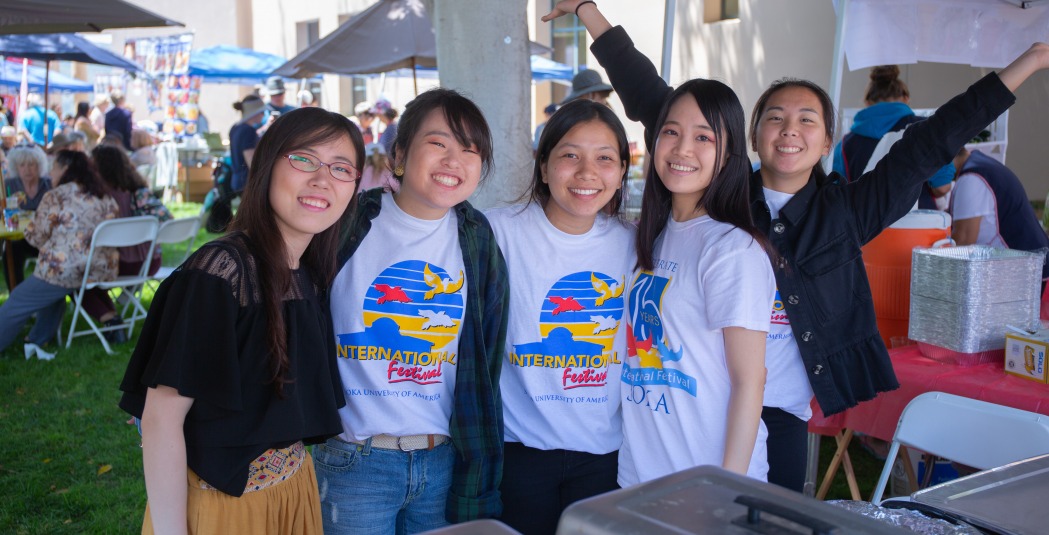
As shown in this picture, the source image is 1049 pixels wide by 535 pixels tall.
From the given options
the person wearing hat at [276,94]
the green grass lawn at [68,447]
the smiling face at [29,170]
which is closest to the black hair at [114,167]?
the green grass lawn at [68,447]

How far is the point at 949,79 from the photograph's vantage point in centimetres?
837

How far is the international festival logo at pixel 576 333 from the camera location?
80.3 inches

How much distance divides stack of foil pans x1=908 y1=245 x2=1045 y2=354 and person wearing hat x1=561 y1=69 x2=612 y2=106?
4.14 meters

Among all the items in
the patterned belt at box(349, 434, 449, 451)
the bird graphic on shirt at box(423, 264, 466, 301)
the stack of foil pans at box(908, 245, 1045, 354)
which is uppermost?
the bird graphic on shirt at box(423, 264, 466, 301)

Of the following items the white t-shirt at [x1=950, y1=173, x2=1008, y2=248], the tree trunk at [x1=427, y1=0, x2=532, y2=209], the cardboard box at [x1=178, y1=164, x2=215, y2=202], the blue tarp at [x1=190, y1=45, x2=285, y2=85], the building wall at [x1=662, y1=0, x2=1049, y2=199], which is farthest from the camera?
the cardboard box at [x1=178, y1=164, x2=215, y2=202]

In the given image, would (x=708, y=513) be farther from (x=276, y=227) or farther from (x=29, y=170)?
(x=29, y=170)

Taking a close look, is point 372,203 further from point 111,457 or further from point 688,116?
point 111,457

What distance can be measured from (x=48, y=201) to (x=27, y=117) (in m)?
9.92

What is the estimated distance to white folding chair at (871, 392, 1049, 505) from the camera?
226 centimetres

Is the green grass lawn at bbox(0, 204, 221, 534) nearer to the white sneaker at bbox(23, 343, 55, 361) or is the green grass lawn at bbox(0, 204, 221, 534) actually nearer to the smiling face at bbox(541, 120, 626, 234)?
the white sneaker at bbox(23, 343, 55, 361)

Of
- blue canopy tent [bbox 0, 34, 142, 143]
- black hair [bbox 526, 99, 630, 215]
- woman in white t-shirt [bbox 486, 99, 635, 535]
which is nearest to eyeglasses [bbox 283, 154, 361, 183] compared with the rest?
woman in white t-shirt [bbox 486, 99, 635, 535]

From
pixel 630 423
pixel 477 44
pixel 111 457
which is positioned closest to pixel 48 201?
pixel 111 457

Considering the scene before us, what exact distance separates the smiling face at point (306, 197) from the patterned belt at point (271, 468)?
40cm

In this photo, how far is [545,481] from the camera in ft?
6.84
